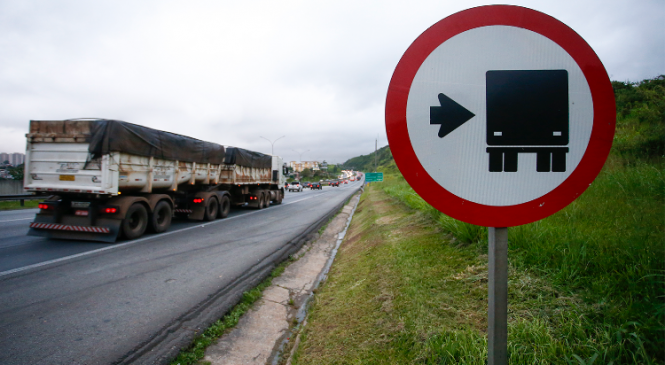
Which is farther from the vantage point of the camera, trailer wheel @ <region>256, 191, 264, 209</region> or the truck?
trailer wheel @ <region>256, 191, 264, 209</region>

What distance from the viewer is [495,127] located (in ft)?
4.33

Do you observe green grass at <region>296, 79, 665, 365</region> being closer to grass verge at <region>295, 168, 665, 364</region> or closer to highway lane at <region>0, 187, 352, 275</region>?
grass verge at <region>295, 168, 665, 364</region>

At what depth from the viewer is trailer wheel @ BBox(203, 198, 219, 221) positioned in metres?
13.2

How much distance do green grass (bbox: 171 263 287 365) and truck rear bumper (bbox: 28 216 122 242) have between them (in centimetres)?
555

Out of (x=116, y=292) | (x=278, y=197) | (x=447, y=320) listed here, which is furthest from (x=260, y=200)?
(x=447, y=320)

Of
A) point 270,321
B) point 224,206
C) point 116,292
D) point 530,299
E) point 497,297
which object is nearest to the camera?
point 497,297

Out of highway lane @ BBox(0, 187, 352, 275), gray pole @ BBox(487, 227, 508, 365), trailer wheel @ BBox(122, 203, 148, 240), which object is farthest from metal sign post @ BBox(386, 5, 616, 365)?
trailer wheel @ BBox(122, 203, 148, 240)

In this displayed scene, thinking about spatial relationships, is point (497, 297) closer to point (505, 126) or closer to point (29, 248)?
point (505, 126)

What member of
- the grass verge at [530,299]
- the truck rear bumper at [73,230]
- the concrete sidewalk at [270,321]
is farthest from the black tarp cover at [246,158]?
the grass verge at [530,299]

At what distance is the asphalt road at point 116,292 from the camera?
10.8 ft

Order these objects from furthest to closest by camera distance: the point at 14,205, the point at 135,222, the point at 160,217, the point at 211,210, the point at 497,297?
the point at 14,205 < the point at 211,210 < the point at 160,217 < the point at 135,222 < the point at 497,297

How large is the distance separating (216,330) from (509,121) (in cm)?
367

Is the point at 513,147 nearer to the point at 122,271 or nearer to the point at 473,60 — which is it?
the point at 473,60

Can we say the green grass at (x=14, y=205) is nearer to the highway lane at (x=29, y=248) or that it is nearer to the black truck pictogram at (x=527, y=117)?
the highway lane at (x=29, y=248)
